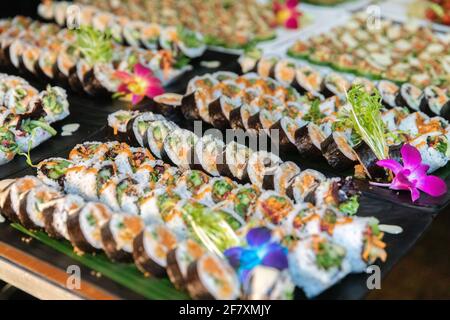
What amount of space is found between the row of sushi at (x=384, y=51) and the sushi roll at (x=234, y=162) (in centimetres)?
191

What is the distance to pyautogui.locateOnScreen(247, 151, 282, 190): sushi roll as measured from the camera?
3.39m

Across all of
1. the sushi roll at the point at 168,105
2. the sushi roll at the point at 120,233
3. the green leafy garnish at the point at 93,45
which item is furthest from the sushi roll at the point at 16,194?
the green leafy garnish at the point at 93,45

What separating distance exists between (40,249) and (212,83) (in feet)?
6.16

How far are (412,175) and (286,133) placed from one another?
0.78 m

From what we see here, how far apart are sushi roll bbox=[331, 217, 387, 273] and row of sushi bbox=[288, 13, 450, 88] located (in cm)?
235

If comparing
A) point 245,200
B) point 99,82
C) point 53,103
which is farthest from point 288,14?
point 245,200

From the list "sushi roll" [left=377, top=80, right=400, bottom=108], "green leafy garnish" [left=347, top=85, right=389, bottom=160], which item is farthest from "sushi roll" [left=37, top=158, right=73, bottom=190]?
"sushi roll" [left=377, top=80, right=400, bottom=108]

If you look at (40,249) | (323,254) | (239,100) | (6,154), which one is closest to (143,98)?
(239,100)

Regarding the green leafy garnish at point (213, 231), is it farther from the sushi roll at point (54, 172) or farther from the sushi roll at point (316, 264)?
the sushi roll at point (54, 172)

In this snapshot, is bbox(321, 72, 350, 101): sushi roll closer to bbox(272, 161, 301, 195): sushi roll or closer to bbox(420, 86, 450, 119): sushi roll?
bbox(420, 86, 450, 119): sushi roll

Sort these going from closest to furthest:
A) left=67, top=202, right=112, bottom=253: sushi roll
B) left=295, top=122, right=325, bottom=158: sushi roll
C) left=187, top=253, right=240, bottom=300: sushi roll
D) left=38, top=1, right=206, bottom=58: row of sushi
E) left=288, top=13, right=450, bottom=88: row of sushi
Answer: left=187, top=253, right=240, bottom=300: sushi roll, left=67, top=202, right=112, bottom=253: sushi roll, left=295, top=122, right=325, bottom=158: sushi roll, left=288, top=13, right=450, bottom=88: row of sushi, left=38, top=1, right=206, bottom=58: row of sushi

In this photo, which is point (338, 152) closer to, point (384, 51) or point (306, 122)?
point (306, 122)

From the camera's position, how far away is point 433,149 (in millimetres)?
3629

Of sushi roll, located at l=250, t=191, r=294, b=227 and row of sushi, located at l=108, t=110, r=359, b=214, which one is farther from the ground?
sushi roll, located at l=250, t=191, r=294, b=227
